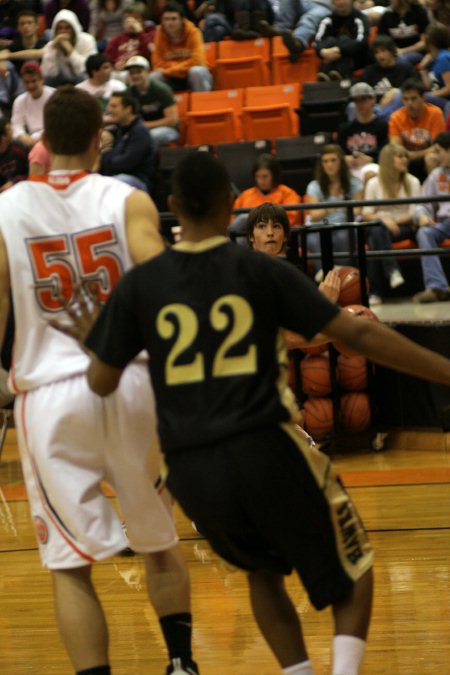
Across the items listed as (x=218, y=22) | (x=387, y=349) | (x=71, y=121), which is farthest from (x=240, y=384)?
(x=218, y=22)

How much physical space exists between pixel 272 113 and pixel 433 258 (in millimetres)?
3610

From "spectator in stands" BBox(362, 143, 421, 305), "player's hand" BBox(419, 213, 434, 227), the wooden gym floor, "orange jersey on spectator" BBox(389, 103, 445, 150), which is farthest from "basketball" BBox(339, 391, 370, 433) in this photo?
"orange jersey on spectator" BBox(389, 103, 445, 150)

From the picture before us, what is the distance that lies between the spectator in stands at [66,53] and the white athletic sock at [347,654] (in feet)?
35.5

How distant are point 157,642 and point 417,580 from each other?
3.90 feet

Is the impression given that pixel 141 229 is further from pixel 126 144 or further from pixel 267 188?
pixel 126 144

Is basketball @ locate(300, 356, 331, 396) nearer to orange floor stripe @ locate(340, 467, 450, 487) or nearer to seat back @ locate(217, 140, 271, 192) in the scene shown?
orange floor stripe @ locate(340, 467, 450, 487)

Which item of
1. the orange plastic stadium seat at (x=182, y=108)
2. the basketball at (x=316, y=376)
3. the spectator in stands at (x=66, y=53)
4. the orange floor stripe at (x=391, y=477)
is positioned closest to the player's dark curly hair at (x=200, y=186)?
the orange floor stripe at (x=391, y=477)

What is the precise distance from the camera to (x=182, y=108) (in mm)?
12680

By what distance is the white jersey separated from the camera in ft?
11.1

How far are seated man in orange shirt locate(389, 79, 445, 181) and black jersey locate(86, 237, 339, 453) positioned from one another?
760 cm

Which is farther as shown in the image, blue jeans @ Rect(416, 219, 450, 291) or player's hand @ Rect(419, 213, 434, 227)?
player's hand @ Rect(419, 213, 434, 227)

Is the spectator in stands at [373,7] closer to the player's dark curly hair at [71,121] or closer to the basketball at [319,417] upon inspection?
the basketball at [319,417]

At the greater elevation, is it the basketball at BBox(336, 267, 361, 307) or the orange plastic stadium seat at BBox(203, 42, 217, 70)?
the orange plastic stadium seat at BBox(203, 42, 217, 70)

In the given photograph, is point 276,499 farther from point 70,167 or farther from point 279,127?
point 279,127
